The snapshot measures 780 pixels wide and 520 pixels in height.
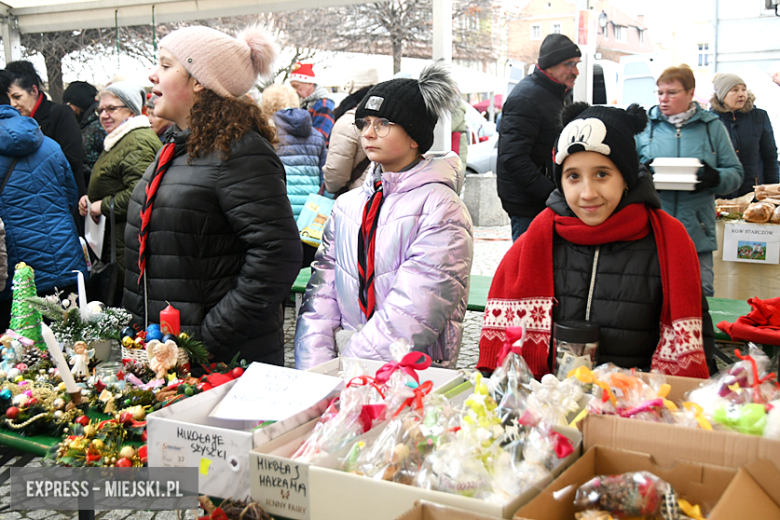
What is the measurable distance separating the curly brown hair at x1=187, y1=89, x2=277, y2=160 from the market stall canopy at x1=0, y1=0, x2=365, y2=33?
3.67 metres

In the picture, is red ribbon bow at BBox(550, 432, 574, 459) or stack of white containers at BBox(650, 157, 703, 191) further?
stack of white containers at BBox(650, 157, 703, 191)

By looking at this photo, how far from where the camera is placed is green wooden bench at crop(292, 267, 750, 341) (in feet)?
11.2

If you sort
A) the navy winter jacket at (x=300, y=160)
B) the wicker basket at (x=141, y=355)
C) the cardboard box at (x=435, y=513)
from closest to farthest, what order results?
the cardboard box at (x=435, y=513) < the wicker basket at (x=141, y=355) < the navy winter jacket at (x=300, y=160)

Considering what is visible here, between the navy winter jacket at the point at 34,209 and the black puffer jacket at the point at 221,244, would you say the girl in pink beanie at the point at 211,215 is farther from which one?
the navy winter jacket at the point at 34,209

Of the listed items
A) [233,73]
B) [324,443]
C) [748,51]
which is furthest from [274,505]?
[748,51]

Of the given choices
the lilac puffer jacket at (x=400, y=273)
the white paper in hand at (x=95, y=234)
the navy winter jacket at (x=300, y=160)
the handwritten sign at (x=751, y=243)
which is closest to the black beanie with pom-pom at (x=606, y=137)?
the lilac puffer jacket at (x=400, y=273)

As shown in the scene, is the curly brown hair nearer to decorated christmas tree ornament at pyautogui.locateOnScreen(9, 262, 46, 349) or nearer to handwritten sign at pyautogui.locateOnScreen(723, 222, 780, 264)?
decorated christmas tree ornament at pyautogui.locateOnScreen(9, 262, 46, 349)

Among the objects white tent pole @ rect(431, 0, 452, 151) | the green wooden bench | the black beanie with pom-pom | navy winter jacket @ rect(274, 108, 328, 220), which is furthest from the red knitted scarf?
navy winter jacket @ rect(274, 108, 328, 220)

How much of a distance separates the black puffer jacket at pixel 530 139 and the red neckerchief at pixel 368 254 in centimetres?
221

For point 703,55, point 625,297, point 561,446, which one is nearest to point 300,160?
point 625,297

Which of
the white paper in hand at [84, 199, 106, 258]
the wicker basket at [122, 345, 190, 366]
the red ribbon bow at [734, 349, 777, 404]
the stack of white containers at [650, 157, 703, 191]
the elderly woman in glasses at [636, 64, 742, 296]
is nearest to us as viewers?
the red ribbon bow at [734, 349, 777, 404]

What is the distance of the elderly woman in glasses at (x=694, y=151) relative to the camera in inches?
176

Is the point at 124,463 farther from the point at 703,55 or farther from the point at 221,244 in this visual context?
the point at 703,55

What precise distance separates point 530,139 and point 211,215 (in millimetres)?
2592
